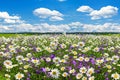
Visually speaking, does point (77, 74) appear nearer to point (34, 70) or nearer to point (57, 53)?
point (34, 70)

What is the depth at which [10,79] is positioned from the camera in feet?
37.3

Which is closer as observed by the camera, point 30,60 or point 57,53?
point 30,60

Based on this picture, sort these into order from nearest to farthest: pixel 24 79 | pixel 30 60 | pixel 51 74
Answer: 1. pixel 51 74
2. pixel 24 79
3. pixel 30 60

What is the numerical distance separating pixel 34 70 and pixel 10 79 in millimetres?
985

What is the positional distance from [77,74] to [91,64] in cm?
163

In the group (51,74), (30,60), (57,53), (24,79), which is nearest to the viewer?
(51,74)

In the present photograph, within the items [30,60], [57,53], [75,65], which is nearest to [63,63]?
[75,65]

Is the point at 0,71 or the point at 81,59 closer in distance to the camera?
the point at 81,59

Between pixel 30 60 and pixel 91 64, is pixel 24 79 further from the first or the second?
pixel 91 64

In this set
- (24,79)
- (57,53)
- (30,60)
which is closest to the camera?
(24,79)

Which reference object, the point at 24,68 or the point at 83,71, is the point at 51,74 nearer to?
the point at 83,71

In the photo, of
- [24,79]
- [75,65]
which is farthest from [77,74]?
[24,79]

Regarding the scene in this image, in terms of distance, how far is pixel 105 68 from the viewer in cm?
1154

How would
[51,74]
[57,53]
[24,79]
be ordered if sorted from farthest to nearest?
[57,53], [24,79], [51,74]
